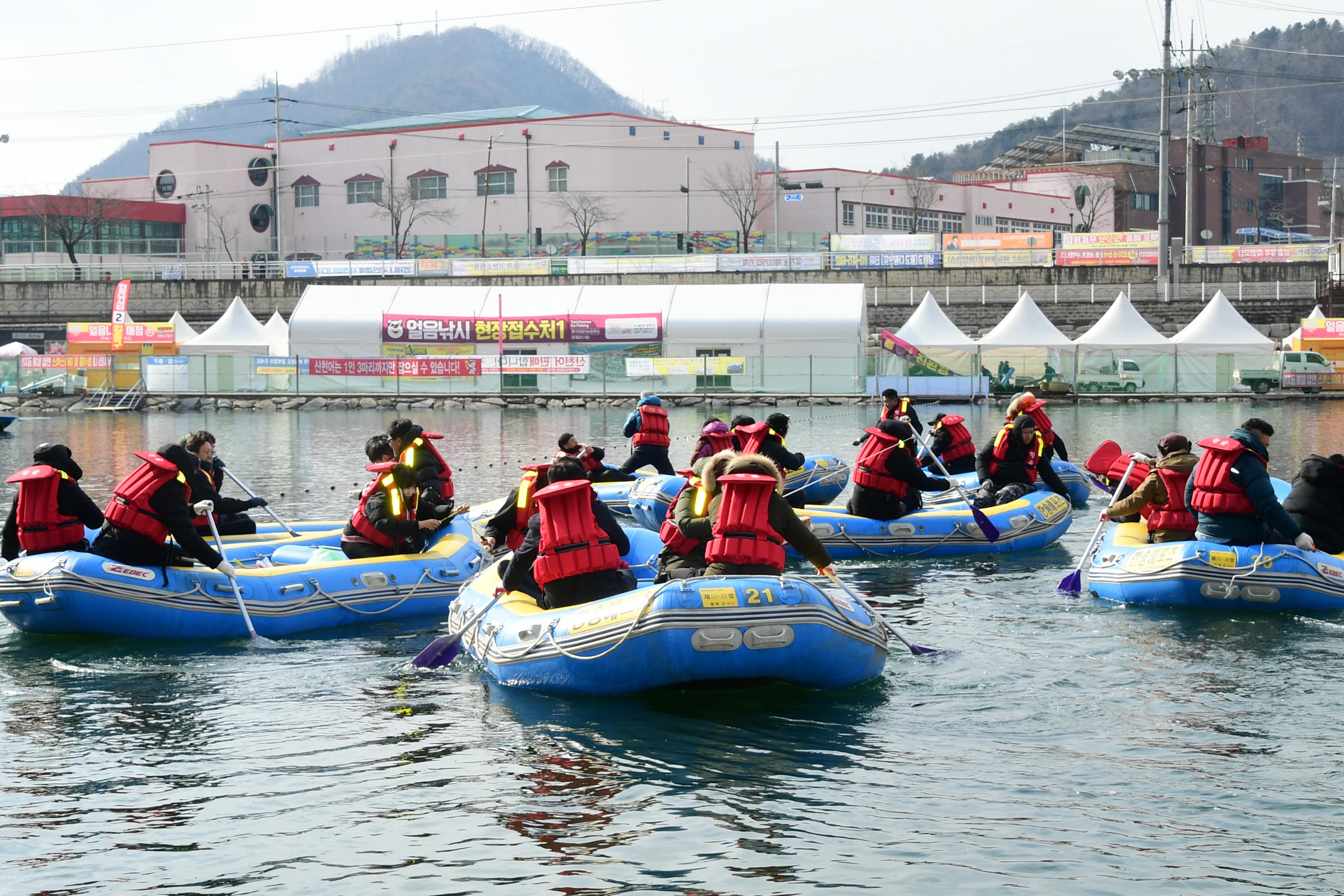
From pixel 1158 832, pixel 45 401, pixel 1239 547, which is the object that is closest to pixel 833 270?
pixel 45 401

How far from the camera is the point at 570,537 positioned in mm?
9352

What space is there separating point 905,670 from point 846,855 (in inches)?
140

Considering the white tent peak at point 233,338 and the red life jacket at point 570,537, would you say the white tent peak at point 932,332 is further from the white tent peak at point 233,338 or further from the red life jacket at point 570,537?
the red life jacket at point 570,537

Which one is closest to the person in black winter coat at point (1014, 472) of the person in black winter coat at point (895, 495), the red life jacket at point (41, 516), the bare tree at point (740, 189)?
the person in black winter coat at point (895, 495)

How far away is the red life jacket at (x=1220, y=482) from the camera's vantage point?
38.0 feet

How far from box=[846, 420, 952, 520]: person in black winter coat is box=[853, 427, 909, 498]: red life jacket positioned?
0.02m

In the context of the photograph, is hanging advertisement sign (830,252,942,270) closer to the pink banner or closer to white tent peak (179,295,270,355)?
the pink banner

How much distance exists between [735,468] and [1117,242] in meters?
56.4

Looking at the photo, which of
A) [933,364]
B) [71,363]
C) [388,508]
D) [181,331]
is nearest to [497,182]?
[181,331]

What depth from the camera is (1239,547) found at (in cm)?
1180

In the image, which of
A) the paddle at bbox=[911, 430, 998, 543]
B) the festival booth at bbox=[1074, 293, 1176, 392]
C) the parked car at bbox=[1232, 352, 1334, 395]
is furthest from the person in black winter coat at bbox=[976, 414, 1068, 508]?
the parked car at bbox=[1232, 352, 1334, 395]

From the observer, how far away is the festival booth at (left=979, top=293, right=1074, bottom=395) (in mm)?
45906

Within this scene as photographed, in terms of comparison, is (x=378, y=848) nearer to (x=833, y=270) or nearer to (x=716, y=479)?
(x=716, y=479)

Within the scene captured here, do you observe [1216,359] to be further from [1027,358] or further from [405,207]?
[405,207]
